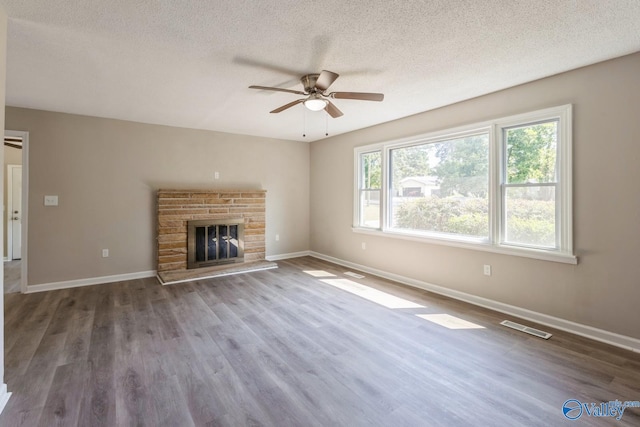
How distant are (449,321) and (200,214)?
4.15m

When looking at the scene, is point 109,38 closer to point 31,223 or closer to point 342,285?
point 31,223

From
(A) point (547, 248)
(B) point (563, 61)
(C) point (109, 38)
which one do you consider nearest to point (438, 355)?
(A) point (547, 248)

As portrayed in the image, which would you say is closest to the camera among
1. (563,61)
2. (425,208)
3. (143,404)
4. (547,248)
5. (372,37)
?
(143,404)

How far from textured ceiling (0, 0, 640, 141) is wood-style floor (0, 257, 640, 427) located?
2.53 meters

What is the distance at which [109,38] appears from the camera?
231 centimetres

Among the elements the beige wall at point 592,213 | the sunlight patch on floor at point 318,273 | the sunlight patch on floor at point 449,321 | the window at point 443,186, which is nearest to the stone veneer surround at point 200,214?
the sunlight patch on floor at point 318,273

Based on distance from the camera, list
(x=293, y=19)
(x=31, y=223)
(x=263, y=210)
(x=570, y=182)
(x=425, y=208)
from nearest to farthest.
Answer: (x=293, y=19)
(x=570, y=182)
(x=31, y=223)
(x=425, y=208)
(x=263, y=210)

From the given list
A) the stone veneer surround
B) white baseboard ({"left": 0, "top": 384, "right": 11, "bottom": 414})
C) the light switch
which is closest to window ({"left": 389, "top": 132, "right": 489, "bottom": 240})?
the stone veneer surround

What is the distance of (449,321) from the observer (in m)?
3.19

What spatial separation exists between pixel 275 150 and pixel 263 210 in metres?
1.30

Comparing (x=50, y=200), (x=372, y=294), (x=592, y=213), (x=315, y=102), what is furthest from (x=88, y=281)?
(x=592, y=213)

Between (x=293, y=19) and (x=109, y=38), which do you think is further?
(x=109, y=38)

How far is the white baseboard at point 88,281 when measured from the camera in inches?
163

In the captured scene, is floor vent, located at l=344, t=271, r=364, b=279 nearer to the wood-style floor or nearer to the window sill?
the window sill
